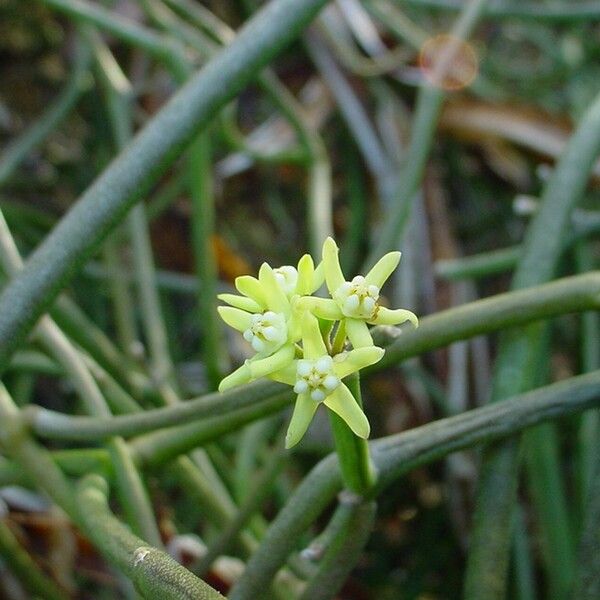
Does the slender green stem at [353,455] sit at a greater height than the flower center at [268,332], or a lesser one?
greater

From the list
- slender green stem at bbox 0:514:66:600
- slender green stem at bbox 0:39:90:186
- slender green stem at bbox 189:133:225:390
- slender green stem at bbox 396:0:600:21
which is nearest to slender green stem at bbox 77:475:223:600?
slender green stem at bbox 0:514:66:600

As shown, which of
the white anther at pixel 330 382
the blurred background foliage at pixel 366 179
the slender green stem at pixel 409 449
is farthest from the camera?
the blurred background foliage at pixel 366 179

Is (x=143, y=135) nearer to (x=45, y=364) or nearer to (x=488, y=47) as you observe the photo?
(x=45, y=364)

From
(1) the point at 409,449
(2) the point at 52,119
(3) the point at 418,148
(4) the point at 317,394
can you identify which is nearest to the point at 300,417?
(4) the point at 317,394

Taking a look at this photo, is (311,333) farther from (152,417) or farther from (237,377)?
(152,417)

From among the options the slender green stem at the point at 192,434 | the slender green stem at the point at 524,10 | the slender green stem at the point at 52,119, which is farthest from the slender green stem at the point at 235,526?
the slender green stem at the point at 524,10

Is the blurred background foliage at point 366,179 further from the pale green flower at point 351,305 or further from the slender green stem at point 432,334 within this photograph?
the pale green flower at point 351,305

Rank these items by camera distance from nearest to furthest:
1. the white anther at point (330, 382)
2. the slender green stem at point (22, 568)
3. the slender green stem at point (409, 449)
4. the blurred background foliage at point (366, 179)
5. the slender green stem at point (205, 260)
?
the white anther at point (330, 382) → the slender green stem at point (409, 449) → the slender green stem at point (22, 568) → the slender green stem at point (205, 260) → the blurred background foliage at point (366, 179)
